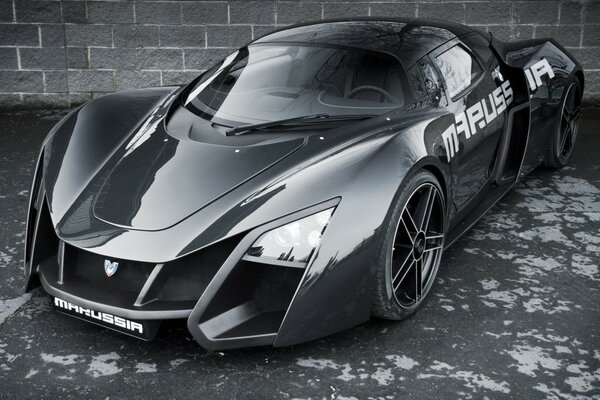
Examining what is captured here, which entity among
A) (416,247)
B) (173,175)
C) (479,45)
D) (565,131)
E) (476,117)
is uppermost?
(479,45)

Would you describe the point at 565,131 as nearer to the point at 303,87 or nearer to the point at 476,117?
the point at 476,117

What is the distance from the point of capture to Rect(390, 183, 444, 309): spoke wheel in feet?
11.0

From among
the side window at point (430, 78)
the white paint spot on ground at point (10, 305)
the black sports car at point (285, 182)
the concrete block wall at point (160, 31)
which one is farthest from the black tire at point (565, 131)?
the white paint spot on ground at point (10, 305)

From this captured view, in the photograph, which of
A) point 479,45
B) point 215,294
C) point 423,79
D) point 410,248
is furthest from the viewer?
point 479,45

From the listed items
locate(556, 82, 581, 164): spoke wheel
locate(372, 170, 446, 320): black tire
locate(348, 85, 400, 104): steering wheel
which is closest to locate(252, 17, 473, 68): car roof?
locate(348, 85, 400, 104): steering wheel

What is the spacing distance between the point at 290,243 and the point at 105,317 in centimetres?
74

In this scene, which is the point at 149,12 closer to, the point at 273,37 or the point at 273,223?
the point at 273,37

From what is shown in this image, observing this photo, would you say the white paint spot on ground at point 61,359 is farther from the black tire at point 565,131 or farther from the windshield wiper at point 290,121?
the black tire at point 565,131

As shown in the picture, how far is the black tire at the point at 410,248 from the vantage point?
3.11m

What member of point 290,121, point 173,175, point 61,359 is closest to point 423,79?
point 290,121

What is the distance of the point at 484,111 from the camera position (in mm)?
4102

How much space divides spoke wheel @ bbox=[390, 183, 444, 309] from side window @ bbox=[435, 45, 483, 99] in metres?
0.70

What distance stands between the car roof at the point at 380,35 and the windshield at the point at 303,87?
0.22ft

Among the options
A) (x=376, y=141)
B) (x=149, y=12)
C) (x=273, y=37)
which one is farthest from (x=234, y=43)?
(x=376, y=141)
